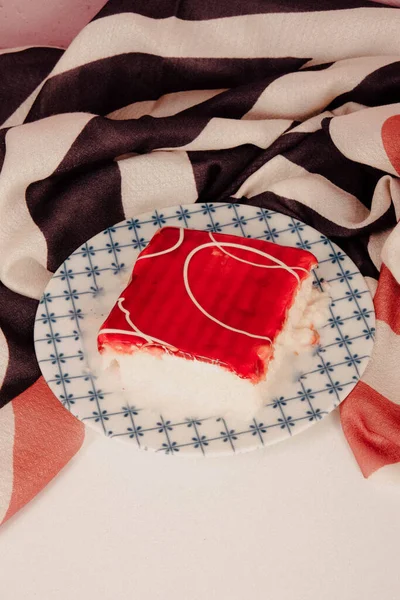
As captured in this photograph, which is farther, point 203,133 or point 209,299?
point 203,133

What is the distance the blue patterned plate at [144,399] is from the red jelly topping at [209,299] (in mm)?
51

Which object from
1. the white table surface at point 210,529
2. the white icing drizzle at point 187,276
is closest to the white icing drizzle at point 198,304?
the white icing drizzle at point 187,276

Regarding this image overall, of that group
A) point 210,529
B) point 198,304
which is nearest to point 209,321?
point 198,304

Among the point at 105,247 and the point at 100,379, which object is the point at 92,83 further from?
the point at 100,379

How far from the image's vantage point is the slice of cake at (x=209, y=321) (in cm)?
76

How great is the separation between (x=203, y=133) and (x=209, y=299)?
0.25m

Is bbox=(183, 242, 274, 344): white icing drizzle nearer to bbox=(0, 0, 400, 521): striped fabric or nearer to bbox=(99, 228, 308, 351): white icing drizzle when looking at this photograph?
bbox=(99, 228, 308, 351): white icing drizzle

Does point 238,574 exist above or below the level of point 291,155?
below

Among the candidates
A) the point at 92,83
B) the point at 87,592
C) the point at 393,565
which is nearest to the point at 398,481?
the point at 393,565

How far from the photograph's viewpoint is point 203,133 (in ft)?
3.08

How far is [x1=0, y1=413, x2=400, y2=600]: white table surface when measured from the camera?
72cm

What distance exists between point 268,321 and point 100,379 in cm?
19

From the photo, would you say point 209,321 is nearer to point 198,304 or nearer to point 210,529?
point 198,304

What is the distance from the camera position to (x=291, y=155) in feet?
3.11
